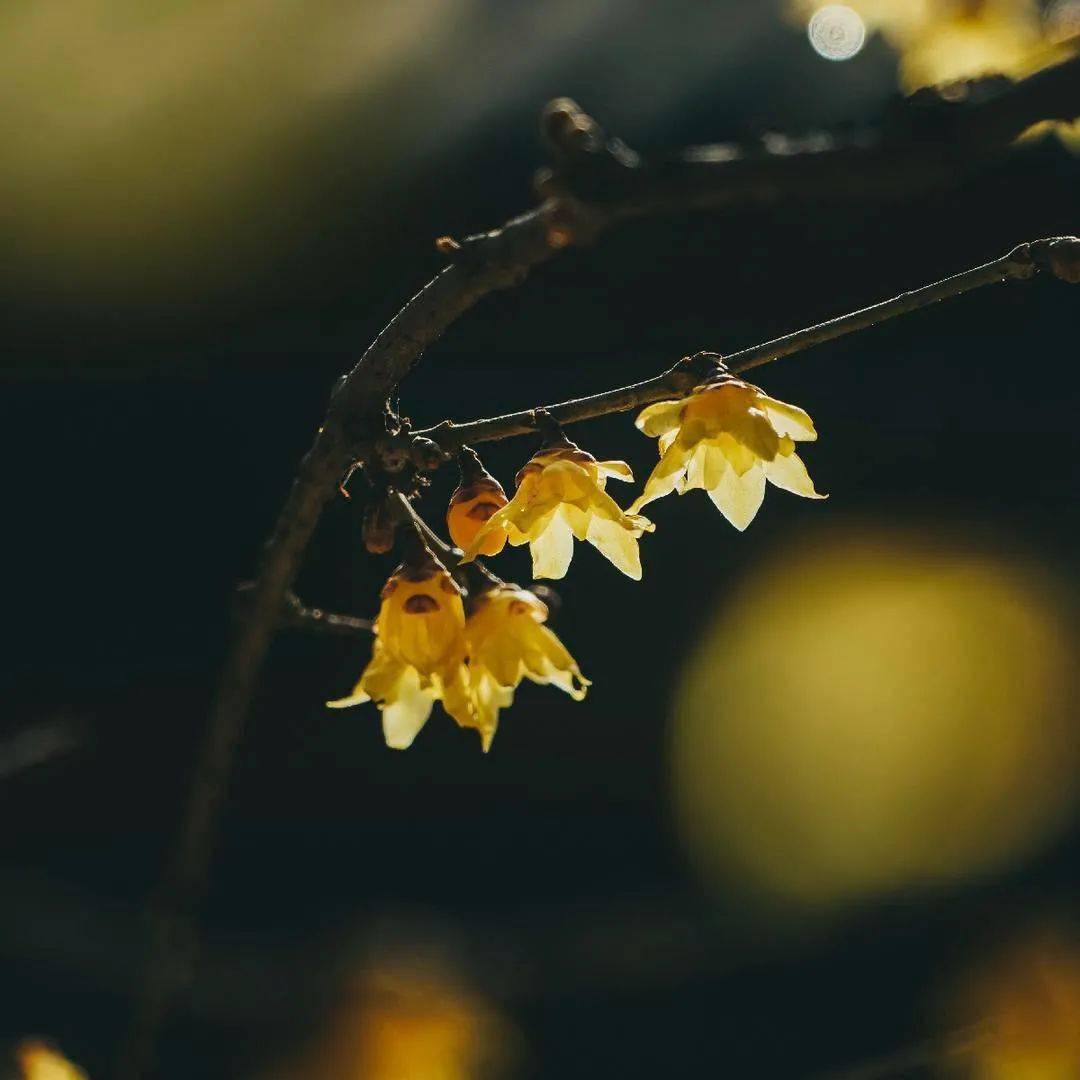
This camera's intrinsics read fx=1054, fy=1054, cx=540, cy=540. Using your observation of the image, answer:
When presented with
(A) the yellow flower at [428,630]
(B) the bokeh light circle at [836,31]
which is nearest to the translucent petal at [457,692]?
(A) the yellow flower at [428,630]

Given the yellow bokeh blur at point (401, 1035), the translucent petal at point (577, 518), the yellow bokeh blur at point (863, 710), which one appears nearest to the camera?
the translucent petal at point (577, 518)

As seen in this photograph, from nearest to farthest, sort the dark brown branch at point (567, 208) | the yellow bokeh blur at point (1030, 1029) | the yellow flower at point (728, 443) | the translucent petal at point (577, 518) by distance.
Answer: the dark brown branch at point (567, 208)
the yellow flower at point (728, 443)
the translucent petal at point (577, 518)
the yellow bokeh blur at point (1030, 1029)

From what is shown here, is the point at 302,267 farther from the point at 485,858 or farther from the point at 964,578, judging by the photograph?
the point at 964,578

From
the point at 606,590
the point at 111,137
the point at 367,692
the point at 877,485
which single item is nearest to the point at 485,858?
the point at 606,590

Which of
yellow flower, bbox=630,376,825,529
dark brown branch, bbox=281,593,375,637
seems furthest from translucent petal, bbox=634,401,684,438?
dark brown branch, bbox=281,593,375,637

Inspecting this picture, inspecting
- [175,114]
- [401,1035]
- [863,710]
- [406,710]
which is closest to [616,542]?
[406,710]

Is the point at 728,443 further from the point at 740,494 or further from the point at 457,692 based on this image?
the point at 457,692

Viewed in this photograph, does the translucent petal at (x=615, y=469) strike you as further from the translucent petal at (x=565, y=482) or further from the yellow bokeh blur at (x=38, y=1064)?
the yellow bokeh blur at (x=38, y=1064)
